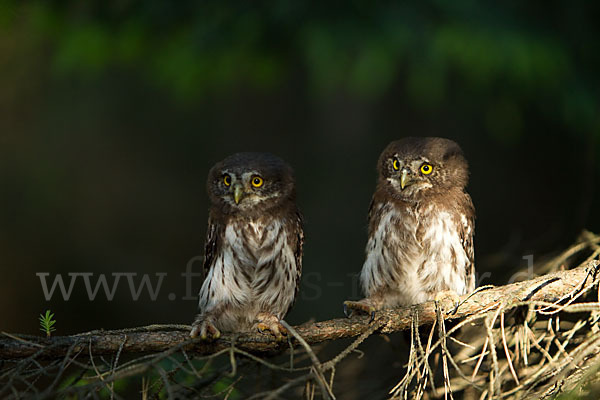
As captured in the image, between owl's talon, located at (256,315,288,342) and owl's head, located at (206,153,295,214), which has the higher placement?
owl's head, located at (206,153,295,214)

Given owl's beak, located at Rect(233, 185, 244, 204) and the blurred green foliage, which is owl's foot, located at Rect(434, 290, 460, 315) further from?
the blurred green foliage

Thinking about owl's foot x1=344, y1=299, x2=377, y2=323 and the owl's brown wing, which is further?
the owl's brown wing

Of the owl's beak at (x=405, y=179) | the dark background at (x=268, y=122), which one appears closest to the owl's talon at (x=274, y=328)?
the owl's beak at (x=405, y=179)

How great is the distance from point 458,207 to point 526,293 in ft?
2.74

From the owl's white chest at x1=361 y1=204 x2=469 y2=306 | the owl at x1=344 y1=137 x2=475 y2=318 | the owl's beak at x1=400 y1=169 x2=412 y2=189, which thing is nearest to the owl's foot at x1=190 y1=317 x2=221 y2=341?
the owl at x1=344 y1=137 x2=475 y2=318

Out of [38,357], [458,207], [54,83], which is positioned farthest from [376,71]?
[54,83]

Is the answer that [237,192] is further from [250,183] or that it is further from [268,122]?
[268,122]

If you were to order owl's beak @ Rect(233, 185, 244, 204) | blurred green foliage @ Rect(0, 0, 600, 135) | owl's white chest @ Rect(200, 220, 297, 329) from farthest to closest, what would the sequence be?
blurred green foliage @ Rect(0, 0, 600, 135)
owl's white chest @ Rect(200, 220, 297, 329)
owl's beak @ Rect(233, 185, 244, 204)

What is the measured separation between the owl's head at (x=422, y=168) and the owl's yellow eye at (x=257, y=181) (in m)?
0.72

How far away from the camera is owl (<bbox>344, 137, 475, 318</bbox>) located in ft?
11.7

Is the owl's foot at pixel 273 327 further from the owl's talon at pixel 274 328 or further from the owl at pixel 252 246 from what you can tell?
the owl at pixel 252 246

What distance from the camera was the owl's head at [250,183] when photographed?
11.4 feet

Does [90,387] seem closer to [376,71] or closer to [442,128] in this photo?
[376,71]

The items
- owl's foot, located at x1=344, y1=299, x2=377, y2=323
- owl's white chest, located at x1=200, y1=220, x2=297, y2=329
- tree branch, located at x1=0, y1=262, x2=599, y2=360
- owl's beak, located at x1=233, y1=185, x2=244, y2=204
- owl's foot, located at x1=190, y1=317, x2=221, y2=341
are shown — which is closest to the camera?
tree branch, located at x1=0, y1=262, x2=599, y2=360
